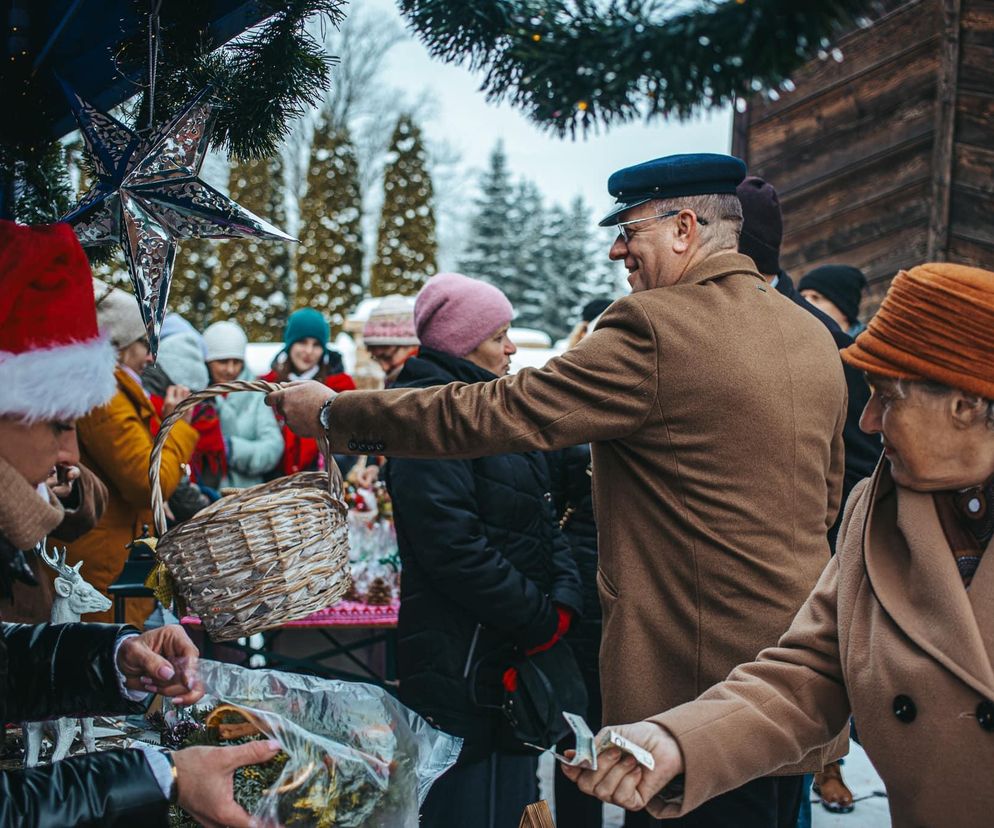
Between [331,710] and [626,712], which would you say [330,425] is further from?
[626,712]

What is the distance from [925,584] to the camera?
1.66m

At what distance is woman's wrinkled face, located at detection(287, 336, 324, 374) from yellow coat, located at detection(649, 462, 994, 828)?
4438 millimetres

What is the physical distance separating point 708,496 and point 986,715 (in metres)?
0.79

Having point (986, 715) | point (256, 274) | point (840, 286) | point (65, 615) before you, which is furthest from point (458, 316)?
point (256, 274)

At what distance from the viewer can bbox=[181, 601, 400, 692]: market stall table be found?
412 centimetres

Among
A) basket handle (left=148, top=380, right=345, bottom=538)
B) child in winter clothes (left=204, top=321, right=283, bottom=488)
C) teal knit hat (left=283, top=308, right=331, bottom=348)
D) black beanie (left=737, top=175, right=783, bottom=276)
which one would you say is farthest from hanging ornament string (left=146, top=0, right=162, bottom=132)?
teal knit hat (left=283, top=308, right=331, bottom=348)

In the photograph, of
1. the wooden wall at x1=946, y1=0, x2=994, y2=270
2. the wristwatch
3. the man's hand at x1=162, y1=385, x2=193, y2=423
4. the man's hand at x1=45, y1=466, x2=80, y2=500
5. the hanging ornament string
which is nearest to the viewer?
the hanging ornament string

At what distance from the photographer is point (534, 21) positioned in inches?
63.6

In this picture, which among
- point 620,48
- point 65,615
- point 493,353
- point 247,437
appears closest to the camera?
point 620,48

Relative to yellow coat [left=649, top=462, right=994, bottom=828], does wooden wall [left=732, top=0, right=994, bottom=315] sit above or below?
above

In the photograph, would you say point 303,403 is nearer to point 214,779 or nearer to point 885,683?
point 214,779

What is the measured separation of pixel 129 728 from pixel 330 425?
32.7 inches

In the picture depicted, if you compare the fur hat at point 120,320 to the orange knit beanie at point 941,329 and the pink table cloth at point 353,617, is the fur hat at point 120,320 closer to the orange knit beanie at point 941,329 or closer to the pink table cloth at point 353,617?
the pink table cloth at point 353,617

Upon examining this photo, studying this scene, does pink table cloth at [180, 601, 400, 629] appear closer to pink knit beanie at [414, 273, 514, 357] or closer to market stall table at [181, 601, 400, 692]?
market stall table at [181, 601, 400, 692]
